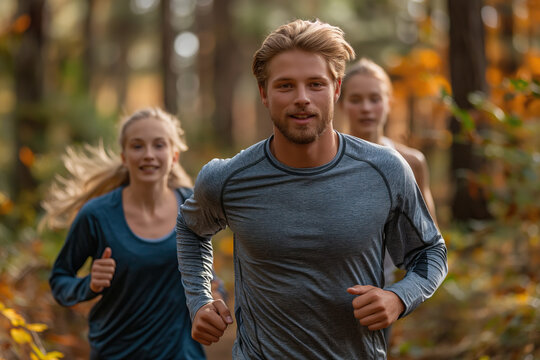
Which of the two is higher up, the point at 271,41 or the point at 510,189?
the point at 271,41

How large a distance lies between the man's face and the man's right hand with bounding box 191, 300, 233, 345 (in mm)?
778

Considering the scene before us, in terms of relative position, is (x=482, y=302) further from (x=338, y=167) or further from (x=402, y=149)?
(x=338, y=167)

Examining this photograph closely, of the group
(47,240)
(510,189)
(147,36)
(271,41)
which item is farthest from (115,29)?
(271,41)

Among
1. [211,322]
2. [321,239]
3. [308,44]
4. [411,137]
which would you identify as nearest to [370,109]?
[411,137]

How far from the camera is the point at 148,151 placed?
435 centimetres

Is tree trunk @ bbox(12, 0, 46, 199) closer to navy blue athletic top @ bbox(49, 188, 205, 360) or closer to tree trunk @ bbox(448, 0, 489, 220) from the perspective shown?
tree trunk @ bbox(448, 0, 489, 220)

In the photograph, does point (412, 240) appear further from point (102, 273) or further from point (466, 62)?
point (466, 62)

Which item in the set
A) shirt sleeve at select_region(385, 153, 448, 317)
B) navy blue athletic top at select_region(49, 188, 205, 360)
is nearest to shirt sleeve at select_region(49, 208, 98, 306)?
navy blue athletic top at select_region(49, 188, 205, 360)

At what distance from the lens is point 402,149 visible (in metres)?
5.12

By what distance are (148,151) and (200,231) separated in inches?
53.8

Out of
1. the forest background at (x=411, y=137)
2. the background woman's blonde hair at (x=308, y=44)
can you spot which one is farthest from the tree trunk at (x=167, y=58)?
the background woman's blonde hair at (x=308, y=44)

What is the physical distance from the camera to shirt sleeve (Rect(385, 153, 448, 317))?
2744 millimetres

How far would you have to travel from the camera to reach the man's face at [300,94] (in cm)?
270

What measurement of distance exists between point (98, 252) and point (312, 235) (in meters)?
2.01
